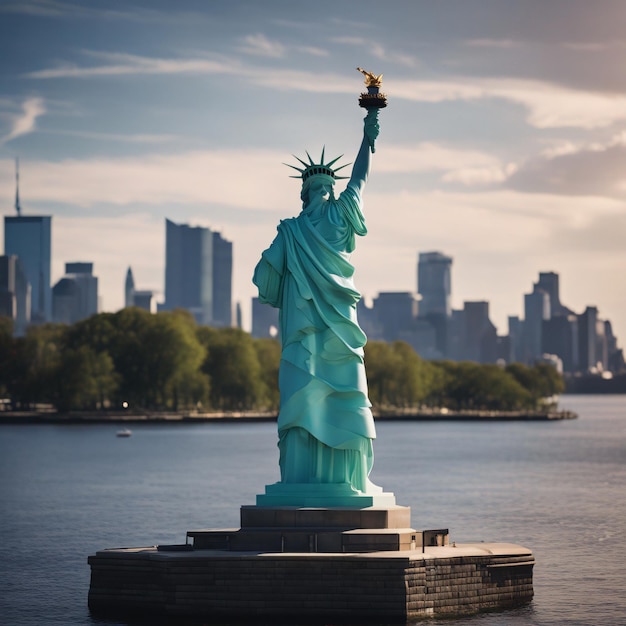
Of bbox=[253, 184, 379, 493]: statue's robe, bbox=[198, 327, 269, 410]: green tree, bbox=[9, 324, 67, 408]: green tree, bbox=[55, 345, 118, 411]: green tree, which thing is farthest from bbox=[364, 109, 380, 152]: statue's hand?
bbox=[198, 327, 269, 410]: green tree

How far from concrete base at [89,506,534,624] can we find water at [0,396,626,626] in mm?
738

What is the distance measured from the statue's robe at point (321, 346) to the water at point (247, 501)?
16.2ft

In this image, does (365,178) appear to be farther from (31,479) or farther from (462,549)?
(31,479)

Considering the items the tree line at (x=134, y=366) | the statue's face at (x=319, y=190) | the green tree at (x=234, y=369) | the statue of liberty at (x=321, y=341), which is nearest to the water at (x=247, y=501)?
the statue of liberty at (x=321, y=341)

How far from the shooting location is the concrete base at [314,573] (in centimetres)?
3462

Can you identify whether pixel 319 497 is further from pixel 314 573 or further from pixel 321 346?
pixel 321 346

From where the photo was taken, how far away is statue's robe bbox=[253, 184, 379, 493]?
38281 millimetres

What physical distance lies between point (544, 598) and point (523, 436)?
119m

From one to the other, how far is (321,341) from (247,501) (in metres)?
31.4

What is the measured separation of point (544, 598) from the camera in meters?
39.8

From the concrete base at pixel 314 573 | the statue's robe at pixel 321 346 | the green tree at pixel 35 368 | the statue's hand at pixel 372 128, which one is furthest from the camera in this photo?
the green tree at pixel 35 368

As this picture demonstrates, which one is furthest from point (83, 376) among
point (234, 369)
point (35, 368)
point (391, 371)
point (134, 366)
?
point (391, 371)

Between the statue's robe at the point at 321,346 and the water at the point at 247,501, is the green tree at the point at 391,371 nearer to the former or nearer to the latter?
the water at the point at 247,501

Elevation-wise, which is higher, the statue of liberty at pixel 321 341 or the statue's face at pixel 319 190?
the statue's face at pixel 319 190
